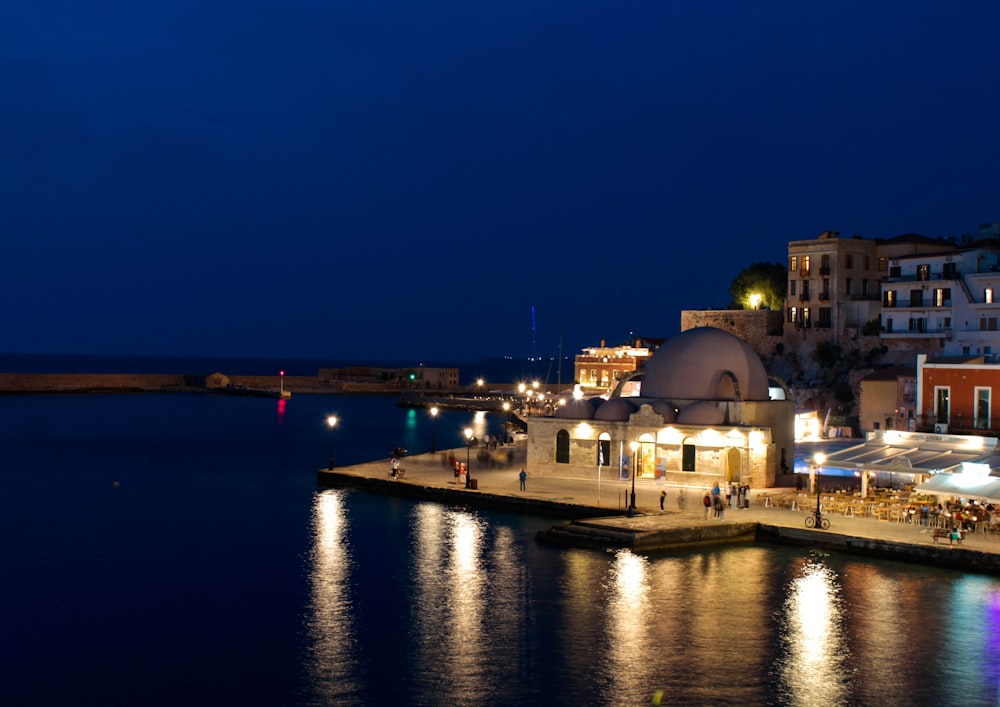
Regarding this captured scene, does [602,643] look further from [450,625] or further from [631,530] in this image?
[631,530]

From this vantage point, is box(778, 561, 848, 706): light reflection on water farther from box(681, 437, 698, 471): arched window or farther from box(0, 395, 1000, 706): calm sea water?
box(681, 437, 698, 471): arched window

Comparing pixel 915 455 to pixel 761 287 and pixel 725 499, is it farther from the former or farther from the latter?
pixel 761 287

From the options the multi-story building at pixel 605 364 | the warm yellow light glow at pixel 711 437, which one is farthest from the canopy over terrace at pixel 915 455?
the multi-story building at pixel 605 364

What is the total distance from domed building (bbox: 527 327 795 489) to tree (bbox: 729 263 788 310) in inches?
2109

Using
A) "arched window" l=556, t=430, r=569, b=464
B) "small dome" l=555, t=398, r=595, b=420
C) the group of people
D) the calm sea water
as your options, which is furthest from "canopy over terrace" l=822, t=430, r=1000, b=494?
"arched window" l=556, t=430, r=569, b=464

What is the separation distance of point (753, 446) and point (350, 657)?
81.9 feet

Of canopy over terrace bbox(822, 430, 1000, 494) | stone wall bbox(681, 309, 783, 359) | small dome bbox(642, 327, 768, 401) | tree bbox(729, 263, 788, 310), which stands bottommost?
canopy over terrace bbox(822, 430, 1000, 494)

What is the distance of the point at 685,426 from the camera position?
45000mm

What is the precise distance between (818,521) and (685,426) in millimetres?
10077

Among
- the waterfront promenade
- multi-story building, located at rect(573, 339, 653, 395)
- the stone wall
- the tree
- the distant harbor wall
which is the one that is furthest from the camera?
the distant harbor wall

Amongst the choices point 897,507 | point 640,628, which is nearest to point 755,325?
point 897,507

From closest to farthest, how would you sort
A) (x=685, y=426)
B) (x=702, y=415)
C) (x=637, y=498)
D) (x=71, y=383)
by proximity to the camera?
(x=637, y=498)
(x=685, y=426)
(x=702, y=415)
(x=71, y=383)

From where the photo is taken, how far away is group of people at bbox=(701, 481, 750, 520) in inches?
1479

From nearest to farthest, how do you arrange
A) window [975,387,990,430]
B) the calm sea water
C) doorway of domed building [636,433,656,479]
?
the calm sea water
window [975,387,990,430]
doorway of domed building [636,433,656,479]
